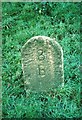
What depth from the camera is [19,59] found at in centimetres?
484

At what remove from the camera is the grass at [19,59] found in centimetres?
484

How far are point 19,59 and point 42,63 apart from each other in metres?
0.34

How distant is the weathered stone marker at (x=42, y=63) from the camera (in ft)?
15.6

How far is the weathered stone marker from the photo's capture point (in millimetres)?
4750

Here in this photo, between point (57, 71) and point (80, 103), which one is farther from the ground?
point (57, 71)

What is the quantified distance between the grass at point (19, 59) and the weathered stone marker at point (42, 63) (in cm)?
9

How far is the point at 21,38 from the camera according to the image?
16.0 ft

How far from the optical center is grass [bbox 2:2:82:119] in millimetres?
4844

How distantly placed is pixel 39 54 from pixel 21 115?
0.93 metres

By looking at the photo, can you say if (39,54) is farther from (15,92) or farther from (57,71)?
(15,92)

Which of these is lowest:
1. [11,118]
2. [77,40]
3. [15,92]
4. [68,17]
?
[11,118]

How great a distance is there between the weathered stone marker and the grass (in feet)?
0.29

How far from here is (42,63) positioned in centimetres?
478

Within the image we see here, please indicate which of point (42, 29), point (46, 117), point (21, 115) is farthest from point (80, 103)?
point (42, 29)
